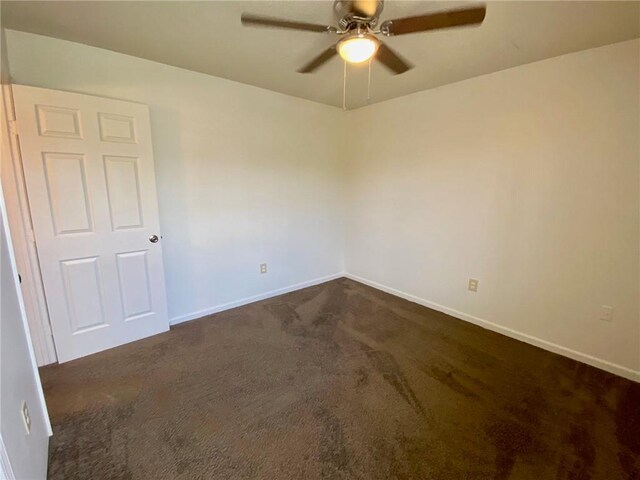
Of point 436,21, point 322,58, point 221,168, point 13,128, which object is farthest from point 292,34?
point 13,128

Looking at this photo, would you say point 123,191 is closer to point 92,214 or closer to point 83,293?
point 92,214

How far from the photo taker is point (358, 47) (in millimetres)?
1604

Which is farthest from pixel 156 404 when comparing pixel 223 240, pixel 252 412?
pixel 223 240

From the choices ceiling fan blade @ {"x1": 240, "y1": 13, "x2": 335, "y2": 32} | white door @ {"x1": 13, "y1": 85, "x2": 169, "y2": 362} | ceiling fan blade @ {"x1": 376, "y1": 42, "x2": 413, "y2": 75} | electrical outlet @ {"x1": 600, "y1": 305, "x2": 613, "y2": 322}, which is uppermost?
ceiling fan blade @ {"x1": 240, "y1": 13, "x2": 335, "y2": 32}

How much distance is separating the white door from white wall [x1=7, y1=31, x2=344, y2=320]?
20 cm

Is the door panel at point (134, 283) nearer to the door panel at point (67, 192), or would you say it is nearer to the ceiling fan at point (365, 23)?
the door panel at point (67, 192)

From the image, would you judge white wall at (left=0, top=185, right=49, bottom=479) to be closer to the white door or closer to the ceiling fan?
the white door

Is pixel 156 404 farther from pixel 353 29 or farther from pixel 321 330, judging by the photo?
pixel 353 29

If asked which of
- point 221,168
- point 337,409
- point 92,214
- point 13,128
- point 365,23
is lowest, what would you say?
point 337,409

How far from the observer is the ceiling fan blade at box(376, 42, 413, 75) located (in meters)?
1.74

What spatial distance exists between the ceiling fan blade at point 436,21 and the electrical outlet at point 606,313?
2.21 metres

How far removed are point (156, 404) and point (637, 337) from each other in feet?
10.9

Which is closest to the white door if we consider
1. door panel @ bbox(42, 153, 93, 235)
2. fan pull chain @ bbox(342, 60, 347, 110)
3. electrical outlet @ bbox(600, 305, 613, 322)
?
door panel @ bbox(42, 153, 93, 235)

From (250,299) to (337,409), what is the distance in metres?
1.88
